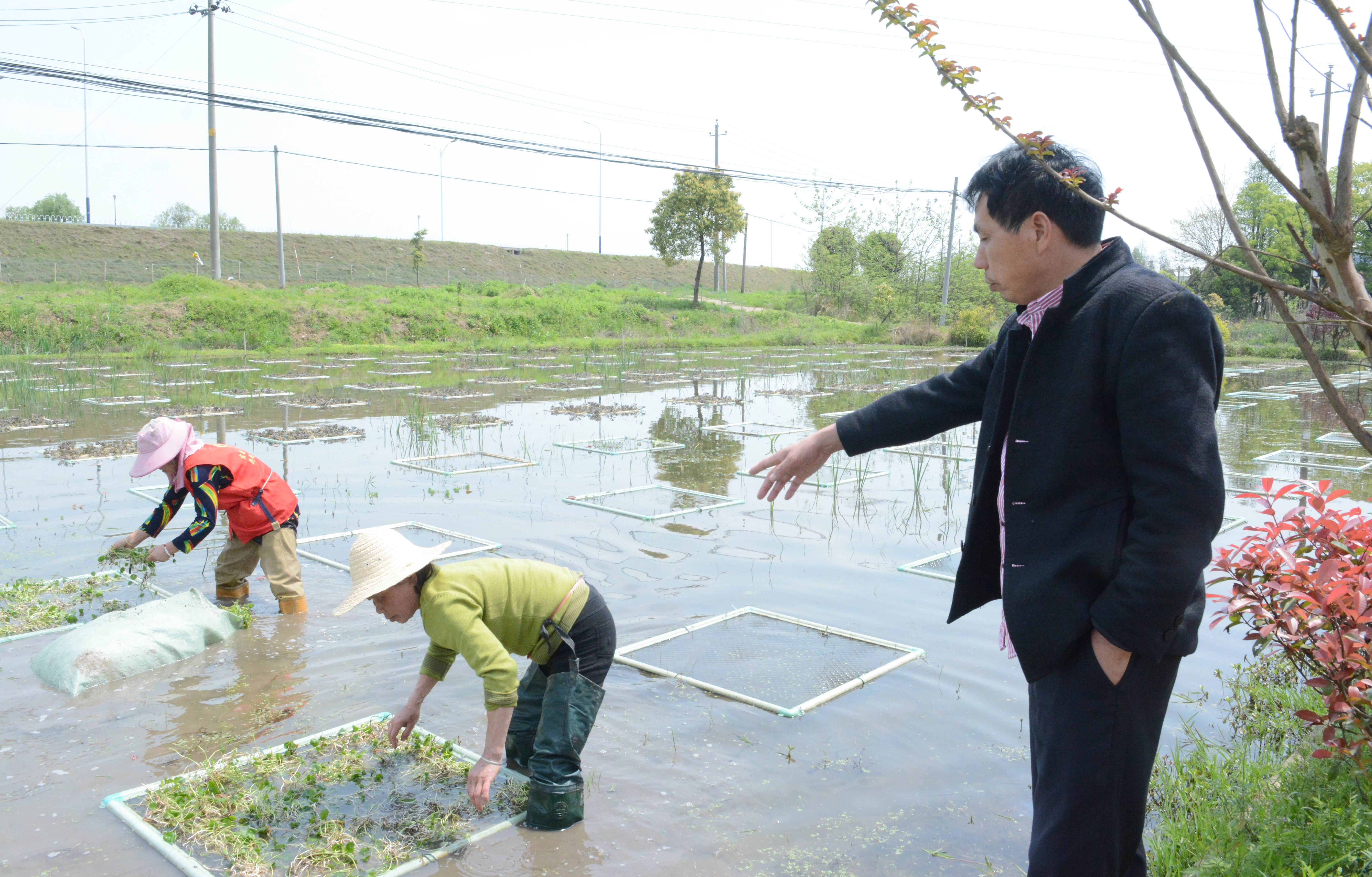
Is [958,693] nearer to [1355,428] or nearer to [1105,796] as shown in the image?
[1105,796]

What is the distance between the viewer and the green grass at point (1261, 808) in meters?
2.56

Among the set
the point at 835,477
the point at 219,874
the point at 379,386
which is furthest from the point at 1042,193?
the point at 379,386

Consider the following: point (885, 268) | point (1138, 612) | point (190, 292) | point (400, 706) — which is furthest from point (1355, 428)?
point (885, 268)

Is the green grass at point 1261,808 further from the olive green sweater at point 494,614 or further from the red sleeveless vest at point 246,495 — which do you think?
the red sleeveless vest at point 246,495

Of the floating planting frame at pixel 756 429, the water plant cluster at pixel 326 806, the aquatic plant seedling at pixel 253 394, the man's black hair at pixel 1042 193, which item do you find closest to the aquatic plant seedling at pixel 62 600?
the water plant cluster at pixel 326 806

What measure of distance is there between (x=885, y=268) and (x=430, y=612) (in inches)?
1487

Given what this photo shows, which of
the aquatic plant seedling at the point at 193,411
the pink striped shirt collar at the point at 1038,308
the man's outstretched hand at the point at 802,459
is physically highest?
the pink striped shirt collar at the point at 1038,308

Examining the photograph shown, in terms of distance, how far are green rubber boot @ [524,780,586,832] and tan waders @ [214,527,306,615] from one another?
2.63m

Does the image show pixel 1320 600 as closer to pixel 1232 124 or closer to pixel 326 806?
pixel 1232 124

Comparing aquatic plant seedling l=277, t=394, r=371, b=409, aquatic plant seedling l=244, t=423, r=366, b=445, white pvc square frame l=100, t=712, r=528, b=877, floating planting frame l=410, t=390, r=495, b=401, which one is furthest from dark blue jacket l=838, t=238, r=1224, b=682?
floating planting frame l=410, t=390, r=495, b=401

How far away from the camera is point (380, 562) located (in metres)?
2.97

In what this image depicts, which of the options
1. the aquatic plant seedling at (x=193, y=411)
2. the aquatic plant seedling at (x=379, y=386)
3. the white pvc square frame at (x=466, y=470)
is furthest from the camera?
the aquatic plant seedling at (x=379, y=386)

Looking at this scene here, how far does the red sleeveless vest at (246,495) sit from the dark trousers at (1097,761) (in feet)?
14.3

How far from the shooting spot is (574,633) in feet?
10.9
